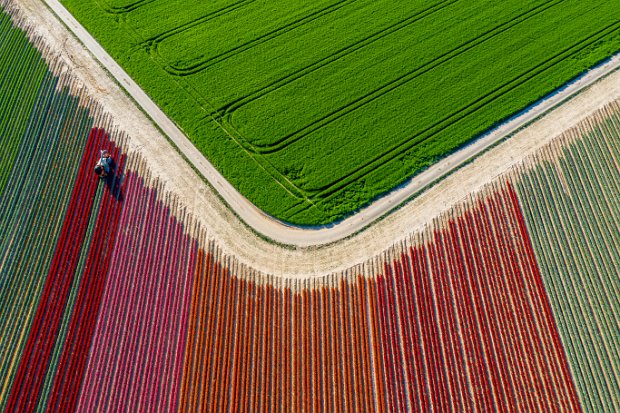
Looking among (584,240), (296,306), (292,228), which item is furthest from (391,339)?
(584,240)

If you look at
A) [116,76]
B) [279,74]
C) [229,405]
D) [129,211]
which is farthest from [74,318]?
[279,74]

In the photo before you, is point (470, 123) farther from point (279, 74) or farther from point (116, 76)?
point (116, 76)

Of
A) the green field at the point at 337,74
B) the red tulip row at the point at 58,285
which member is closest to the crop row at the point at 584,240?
the green field at the point at 337,74

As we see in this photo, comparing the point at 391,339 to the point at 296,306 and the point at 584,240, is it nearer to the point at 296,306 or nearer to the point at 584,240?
the point at 296,306

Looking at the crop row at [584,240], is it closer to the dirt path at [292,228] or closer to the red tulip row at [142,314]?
the dirt path at [292,228]

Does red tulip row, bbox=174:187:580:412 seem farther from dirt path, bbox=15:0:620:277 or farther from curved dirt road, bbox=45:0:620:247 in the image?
curved dirt road, bbox=45:0:620:247

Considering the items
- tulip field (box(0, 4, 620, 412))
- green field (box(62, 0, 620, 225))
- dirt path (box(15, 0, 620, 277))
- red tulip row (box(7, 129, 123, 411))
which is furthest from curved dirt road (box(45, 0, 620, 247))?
red tulip row (box(7, 129, 123, 411))
